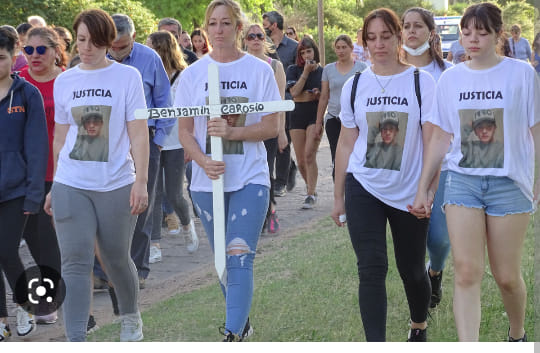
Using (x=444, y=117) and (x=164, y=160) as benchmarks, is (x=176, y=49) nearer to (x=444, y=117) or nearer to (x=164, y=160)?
(x=164, y=160)

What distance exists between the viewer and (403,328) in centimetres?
612

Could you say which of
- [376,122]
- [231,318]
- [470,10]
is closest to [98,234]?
[231,318]

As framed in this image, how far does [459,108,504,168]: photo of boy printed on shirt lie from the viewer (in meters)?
4.80

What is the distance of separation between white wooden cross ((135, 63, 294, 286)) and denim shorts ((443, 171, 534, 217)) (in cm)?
100

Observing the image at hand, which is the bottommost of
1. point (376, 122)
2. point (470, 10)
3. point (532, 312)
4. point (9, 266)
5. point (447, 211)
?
point (532, 312)

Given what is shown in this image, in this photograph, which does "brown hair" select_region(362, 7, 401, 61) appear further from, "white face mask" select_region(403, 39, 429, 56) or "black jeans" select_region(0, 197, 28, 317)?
"black jeans" select_region(0, 197, 28, 317)

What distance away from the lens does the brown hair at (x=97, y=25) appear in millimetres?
5383

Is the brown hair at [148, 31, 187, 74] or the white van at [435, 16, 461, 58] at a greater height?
the brown hair at [148, 31, 187, 74]

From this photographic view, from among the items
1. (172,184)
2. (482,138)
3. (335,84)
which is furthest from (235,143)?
(335,84)

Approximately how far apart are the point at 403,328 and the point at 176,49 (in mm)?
3733

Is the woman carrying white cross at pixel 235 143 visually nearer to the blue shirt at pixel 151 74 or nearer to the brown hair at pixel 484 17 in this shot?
the brown hair at pixel 484 17

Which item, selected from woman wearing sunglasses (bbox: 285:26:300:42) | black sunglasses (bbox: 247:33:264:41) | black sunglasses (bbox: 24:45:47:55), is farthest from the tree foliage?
black sunglasses (bbox: 24:45:47:55)

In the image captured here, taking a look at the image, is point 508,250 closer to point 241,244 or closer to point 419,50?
point 241,244

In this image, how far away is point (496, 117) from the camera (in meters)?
4.79
